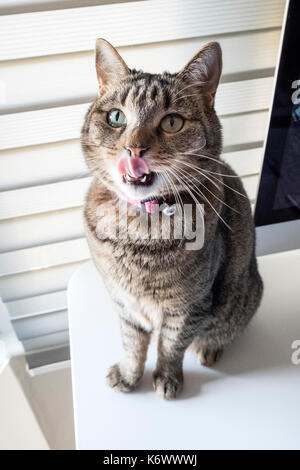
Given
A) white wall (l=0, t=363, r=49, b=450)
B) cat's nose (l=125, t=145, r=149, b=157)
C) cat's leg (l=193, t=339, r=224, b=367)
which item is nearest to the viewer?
cat's nose (l=125, t=145, r=149, b=157)

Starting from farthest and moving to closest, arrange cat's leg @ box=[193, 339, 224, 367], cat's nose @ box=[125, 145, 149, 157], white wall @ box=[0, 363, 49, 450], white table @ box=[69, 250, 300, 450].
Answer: white wall @ box=[0, 363, 49, 450] < cat's leg @ box=[193, 339, 224, 367] < white table @ box=[69, 250, 300, 450] < cat's nose @ box=[125, 145, 149, 157]

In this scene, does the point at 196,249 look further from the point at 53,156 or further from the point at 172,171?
the point at 53,156

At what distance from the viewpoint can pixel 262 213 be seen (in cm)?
92

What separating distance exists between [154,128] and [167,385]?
0.45m

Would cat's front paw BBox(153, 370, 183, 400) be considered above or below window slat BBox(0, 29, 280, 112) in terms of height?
below

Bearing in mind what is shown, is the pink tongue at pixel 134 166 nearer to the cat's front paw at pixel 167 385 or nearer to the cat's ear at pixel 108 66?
the cat's ear at pixel 108 66

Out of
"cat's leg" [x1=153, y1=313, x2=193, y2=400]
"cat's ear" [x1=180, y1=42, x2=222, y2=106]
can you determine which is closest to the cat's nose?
"cat's ear" [x1=180, y1=42, x2=222, y2=106]

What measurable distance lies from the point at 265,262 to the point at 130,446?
1.82ft

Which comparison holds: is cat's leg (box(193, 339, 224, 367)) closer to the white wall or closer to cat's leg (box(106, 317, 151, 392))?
cat's leg (box(106, 317, 151, 392))

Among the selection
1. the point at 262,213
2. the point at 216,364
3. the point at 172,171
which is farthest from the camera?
the point at 262,213

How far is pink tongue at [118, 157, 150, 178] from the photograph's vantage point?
0.55 m

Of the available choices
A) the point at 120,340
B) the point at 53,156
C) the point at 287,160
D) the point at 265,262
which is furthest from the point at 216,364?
the point at 53,156

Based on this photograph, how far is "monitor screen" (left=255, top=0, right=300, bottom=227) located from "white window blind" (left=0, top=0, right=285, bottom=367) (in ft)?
0.54

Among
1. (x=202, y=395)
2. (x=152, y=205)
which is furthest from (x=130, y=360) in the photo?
(x=152, y=205)
